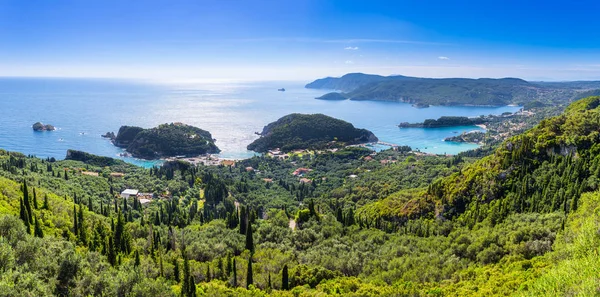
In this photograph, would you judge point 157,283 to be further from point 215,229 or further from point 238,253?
point 215,229

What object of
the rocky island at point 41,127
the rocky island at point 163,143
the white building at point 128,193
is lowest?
the white building at point 128,193

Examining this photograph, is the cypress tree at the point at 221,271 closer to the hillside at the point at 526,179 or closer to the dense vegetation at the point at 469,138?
the hillside at the point at 526,179

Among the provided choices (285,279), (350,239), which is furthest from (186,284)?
(350,239)

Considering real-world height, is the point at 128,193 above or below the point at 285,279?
below

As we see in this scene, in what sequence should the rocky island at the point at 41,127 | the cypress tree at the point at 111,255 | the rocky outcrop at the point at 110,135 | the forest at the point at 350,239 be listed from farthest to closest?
the rocky island at the point at 41,127, the rocky outcrop at the point at 110,135, the cypress tree at the point at 111,255, the forest at the point at 350,239

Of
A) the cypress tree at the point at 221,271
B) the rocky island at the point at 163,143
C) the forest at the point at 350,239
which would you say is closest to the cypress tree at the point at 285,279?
the forest at the point at 350,239

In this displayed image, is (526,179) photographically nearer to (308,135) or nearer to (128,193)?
(128,193)

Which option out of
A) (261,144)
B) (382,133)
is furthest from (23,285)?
(382,133)
